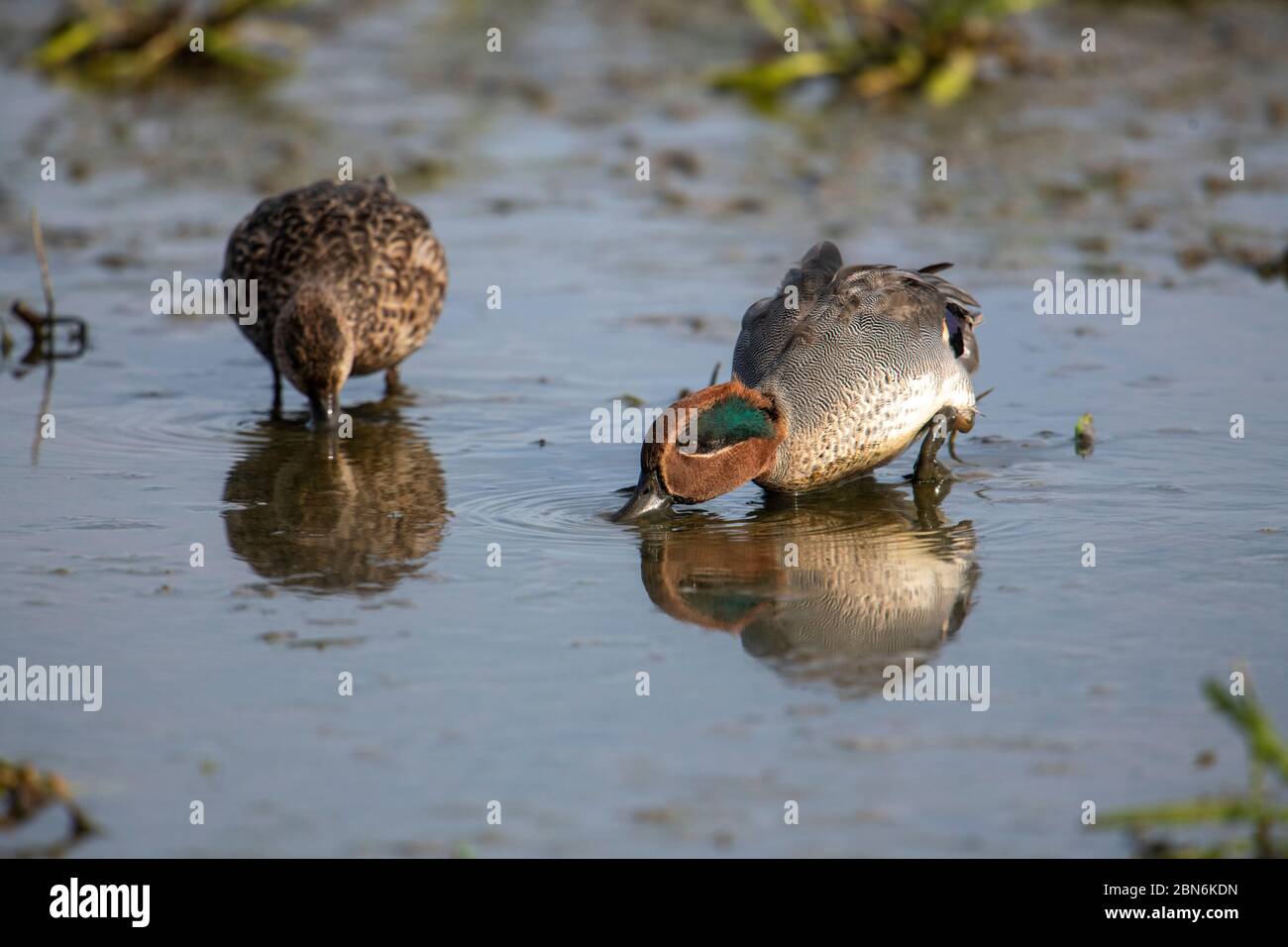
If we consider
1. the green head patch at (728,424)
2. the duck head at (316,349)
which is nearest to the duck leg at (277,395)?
the duck head at (316,349)

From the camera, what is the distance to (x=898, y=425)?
7.02 metres

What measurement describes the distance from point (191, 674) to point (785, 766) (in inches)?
70.3

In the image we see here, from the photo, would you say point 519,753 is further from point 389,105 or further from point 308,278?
point 389,105

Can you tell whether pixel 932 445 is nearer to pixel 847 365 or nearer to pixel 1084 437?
pixel 847 365

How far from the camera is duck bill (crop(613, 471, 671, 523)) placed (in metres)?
6.60

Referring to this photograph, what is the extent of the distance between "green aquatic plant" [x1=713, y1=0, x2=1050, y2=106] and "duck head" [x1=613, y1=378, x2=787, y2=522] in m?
8.31

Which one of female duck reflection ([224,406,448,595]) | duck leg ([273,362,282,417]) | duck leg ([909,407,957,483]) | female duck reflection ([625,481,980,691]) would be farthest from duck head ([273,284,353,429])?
duck leg ([909,407,957,483])

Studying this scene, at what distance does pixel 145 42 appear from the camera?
15.5 meters

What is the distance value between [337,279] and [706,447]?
7.57 ft

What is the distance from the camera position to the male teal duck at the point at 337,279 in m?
7.76

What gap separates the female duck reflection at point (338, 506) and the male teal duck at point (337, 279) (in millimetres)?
248

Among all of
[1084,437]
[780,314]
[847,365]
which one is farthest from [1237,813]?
[1084,437]

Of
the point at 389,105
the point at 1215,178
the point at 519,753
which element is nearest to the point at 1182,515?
the point at 519,753

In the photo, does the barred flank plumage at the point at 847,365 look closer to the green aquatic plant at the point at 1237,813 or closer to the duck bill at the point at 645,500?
the duck bill at the point at 645,500
